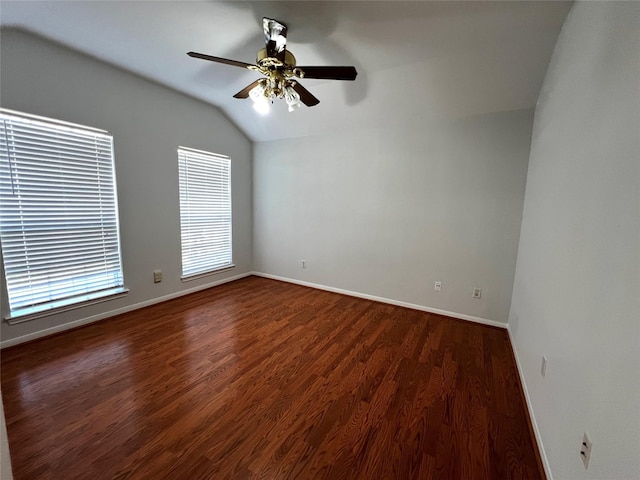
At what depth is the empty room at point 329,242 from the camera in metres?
1.16

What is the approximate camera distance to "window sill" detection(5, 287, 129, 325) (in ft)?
7.30

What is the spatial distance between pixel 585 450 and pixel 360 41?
274 cm

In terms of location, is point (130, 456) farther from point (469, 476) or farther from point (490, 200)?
point (490, 200)

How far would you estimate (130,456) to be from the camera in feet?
4.30

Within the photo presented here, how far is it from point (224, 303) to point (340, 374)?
6.48 ft

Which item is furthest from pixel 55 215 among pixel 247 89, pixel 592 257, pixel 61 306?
pixel 592 257

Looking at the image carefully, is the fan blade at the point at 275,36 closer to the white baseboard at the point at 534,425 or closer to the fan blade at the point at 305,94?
the fan blade at the point at 305,94

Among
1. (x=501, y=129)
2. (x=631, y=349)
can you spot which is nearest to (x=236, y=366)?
(x=631, y=349)

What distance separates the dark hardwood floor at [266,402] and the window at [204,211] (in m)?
1.18

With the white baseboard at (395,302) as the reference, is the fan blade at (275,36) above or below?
above

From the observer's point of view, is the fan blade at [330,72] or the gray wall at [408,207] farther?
the gray wall at [408,207]

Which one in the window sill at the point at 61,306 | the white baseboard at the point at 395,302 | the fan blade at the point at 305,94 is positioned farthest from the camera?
the white baseboard at the point at 395,302

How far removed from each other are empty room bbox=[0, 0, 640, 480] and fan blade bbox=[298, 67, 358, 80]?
3 centimetres

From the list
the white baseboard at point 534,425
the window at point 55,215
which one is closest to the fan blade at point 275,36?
the window at point 55,215
